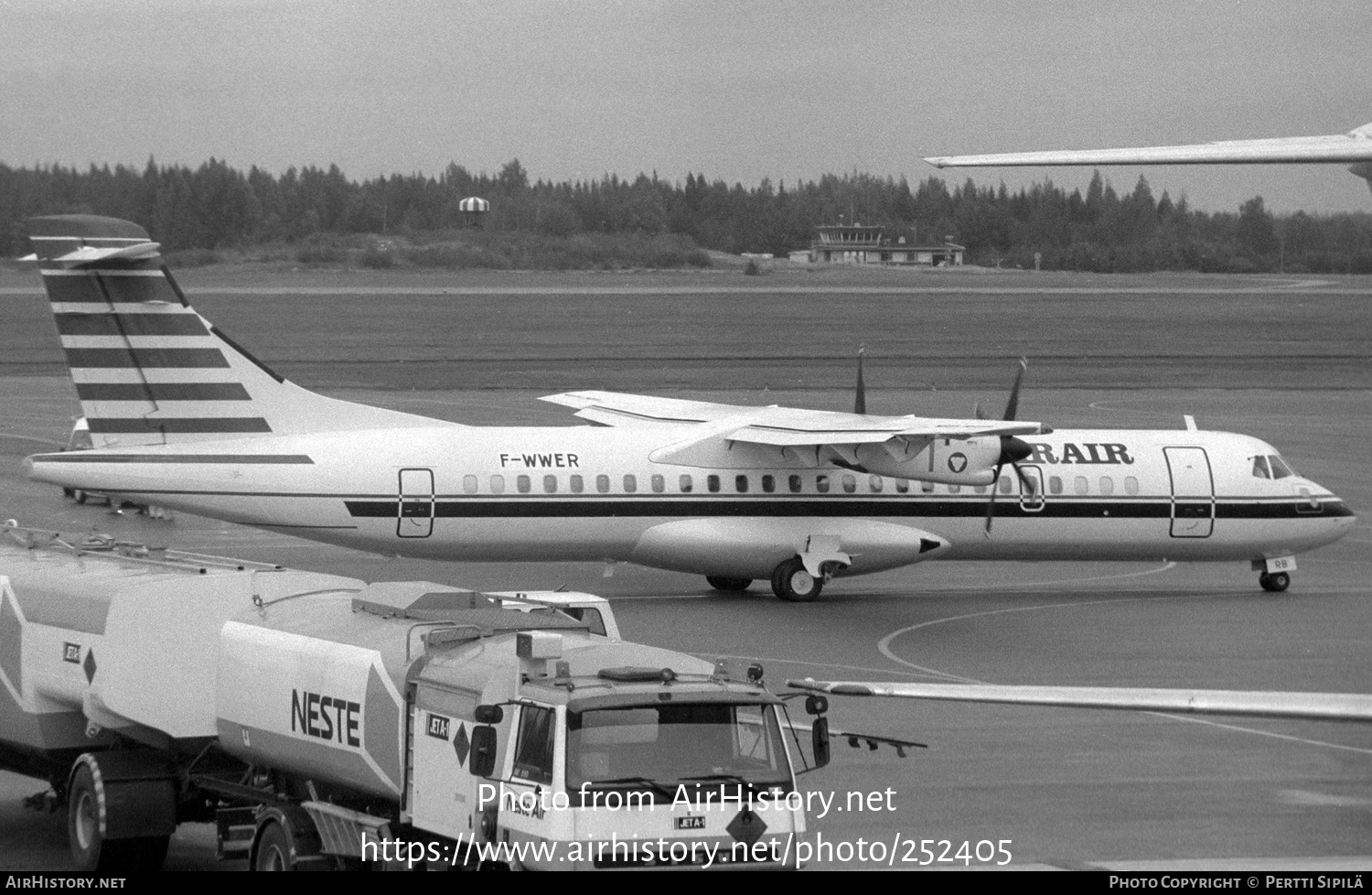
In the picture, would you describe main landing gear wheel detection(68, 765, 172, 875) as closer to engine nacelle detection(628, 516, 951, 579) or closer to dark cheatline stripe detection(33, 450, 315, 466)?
dark cheatline stripe detection(33, 450, 315, 466)

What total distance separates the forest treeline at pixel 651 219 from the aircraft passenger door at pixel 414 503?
16.8m

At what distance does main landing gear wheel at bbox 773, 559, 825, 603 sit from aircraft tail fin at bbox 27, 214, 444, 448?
8.82 metres

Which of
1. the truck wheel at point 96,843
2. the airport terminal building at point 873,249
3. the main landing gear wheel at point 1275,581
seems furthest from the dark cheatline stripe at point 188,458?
the airport terminal building at point 873,249

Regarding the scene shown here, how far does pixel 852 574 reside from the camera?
2919 centimetres

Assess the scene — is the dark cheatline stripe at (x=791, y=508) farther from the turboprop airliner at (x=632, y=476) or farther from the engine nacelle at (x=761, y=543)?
the engine nacelle at (x=761, y=543)

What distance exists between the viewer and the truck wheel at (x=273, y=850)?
454 inches

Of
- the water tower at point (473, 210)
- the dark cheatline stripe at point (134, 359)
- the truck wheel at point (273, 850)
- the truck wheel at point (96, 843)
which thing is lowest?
the truck wheel at point (96, 843)

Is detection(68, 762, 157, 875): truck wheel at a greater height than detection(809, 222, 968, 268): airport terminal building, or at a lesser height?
lesser

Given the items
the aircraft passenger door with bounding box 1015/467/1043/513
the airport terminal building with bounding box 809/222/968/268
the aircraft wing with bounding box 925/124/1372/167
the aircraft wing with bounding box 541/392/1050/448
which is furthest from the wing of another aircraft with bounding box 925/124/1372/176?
the airport terminal building with bounding box 809/222/968/268

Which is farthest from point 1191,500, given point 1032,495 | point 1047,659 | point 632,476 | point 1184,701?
point 1184,701

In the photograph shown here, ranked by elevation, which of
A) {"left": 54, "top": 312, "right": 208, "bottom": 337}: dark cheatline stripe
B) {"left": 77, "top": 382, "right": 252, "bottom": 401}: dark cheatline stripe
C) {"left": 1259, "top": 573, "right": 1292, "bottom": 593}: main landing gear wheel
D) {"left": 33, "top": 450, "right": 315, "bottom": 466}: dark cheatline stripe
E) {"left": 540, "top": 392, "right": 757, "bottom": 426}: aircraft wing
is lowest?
{"left": 1259, "top": 573, "right": 1292, "bottom": 593}: main landing gear wheel

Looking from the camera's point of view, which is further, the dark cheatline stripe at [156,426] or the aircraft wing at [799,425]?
the dark cheatline stripe at [156,426]

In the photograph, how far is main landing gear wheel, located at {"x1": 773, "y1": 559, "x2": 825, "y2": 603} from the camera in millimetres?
28484

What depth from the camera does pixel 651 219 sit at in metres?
124
